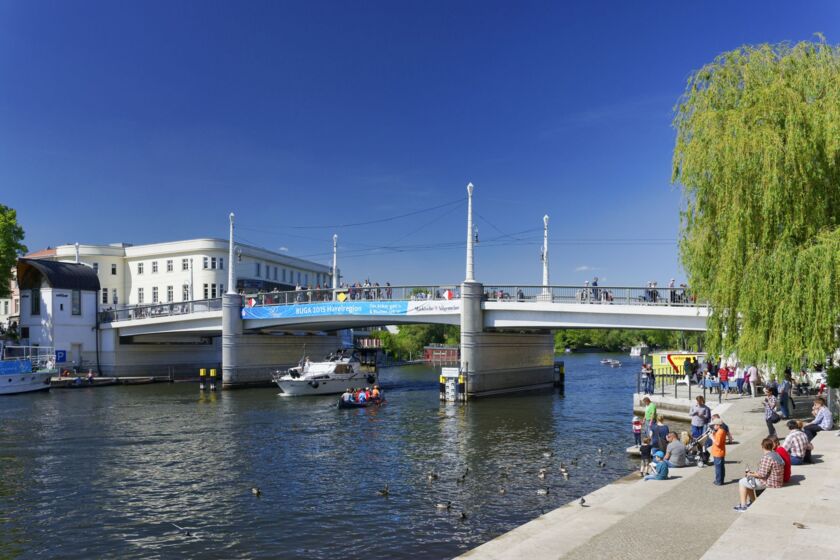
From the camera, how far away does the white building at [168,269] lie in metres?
85.9

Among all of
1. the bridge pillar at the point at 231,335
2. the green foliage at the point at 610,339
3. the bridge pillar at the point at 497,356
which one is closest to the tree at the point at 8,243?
the bridge pillar at the point at 231,335

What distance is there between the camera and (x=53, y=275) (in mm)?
68812

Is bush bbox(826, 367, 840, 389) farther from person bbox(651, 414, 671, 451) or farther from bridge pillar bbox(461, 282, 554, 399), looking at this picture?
bridge pillar bbox(461, 282, 554, 399)

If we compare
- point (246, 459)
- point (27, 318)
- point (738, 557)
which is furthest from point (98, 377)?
point (738, 557)

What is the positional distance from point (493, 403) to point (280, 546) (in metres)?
31.9

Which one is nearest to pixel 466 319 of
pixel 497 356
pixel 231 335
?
pixel 497 356

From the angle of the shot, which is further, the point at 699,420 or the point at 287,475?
the point at 287,475

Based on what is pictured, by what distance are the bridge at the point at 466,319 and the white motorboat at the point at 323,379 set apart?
3.99 metres

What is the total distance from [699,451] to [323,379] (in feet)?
123

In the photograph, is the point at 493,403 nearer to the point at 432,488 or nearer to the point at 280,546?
the point at 432,488

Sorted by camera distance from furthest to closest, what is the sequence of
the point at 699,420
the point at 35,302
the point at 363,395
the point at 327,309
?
the point at 35,302 < the point at 327,309 < the point at 363,395 < the point at 699,420

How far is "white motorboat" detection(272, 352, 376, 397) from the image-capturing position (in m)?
53.2

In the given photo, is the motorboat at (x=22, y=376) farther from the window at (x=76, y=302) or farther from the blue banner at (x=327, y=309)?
the blue banner at (x=327, y=309)

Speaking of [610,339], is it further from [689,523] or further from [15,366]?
[689,523]
